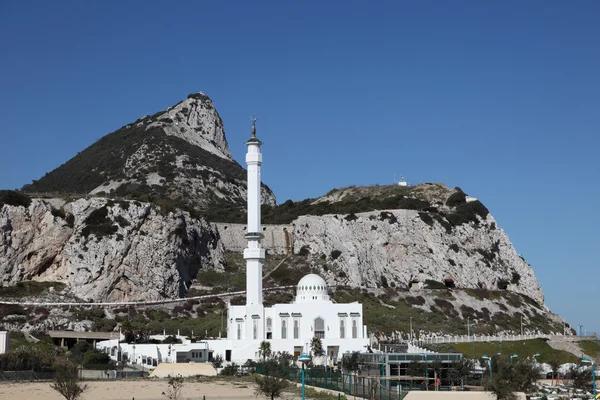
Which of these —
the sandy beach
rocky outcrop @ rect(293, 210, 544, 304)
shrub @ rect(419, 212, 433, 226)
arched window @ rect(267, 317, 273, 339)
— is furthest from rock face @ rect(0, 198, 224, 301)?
the sandy beach

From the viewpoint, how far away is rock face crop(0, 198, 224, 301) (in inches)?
3706

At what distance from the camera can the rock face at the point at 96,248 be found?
94.1 metres

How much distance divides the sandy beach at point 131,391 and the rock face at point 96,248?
41.9 metres

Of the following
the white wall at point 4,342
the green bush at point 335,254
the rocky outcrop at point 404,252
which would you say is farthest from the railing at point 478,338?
the white wall at point 4,342

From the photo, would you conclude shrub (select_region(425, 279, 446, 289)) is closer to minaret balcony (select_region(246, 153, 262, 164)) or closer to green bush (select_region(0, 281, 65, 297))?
minaret balcony (select_region(246, 153, 262, 164))

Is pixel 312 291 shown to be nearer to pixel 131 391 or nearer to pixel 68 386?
pixel 131 391

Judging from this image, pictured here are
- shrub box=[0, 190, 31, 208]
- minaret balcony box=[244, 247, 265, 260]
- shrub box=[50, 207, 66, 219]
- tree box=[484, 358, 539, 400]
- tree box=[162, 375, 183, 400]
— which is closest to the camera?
tree box=[484, 358, 539, 400]

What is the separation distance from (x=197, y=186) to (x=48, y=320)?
77958 mm

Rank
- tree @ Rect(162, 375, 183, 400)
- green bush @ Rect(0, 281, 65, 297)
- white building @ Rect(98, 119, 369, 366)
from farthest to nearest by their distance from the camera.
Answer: green bush @ Rect(0, 281, 65, 297), white building @ Rect(98, 119, 369, 366), tree @ Rect(162, 375, 183, 400)

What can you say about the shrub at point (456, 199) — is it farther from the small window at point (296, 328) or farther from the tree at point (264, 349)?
the tree at point (264, 349)

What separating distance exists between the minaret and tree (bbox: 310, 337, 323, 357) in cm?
757

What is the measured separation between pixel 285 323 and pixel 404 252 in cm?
4203

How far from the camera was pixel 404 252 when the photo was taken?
381ft

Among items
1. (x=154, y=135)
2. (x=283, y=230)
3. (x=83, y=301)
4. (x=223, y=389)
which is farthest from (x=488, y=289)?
(x=154, y=135)
